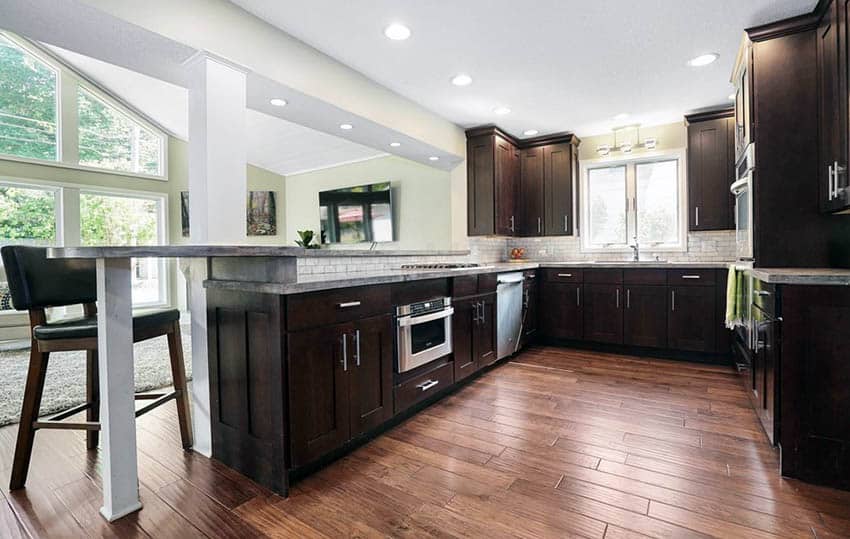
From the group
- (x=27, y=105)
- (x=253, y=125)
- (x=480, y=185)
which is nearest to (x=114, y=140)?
(x=27, y=105)

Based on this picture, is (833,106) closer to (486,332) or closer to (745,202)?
(745,202)

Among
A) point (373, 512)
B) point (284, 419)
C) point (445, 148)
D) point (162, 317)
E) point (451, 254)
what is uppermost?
point (445, 148)

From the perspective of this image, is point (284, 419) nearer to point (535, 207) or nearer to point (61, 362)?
point (61, 362)

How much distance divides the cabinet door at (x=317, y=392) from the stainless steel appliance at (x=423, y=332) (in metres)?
0.47

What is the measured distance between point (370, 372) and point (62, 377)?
306 centimetres

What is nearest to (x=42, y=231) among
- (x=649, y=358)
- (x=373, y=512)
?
(x=373, y=512)

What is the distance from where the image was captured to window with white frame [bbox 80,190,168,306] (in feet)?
20.6

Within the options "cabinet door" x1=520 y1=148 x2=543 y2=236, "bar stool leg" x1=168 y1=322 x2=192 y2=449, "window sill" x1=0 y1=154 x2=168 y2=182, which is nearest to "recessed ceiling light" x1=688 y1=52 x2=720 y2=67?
"cabinet door" x1=520 y1=148 x2=543 y2=236

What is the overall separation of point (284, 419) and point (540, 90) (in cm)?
338

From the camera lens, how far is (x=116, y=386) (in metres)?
1.63

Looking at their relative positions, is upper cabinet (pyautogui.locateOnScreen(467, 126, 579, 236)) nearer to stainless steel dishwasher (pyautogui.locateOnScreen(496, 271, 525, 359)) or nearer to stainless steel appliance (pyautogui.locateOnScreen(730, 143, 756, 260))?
stainless steel dishwasher (pyautogui.locateOnScreen(496, 271, 525, 359))

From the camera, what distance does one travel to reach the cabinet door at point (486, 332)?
3.44 meters

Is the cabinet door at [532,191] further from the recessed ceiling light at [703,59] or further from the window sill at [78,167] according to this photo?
the window sill at [78,167]

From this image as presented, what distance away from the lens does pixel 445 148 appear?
4.40 metres
